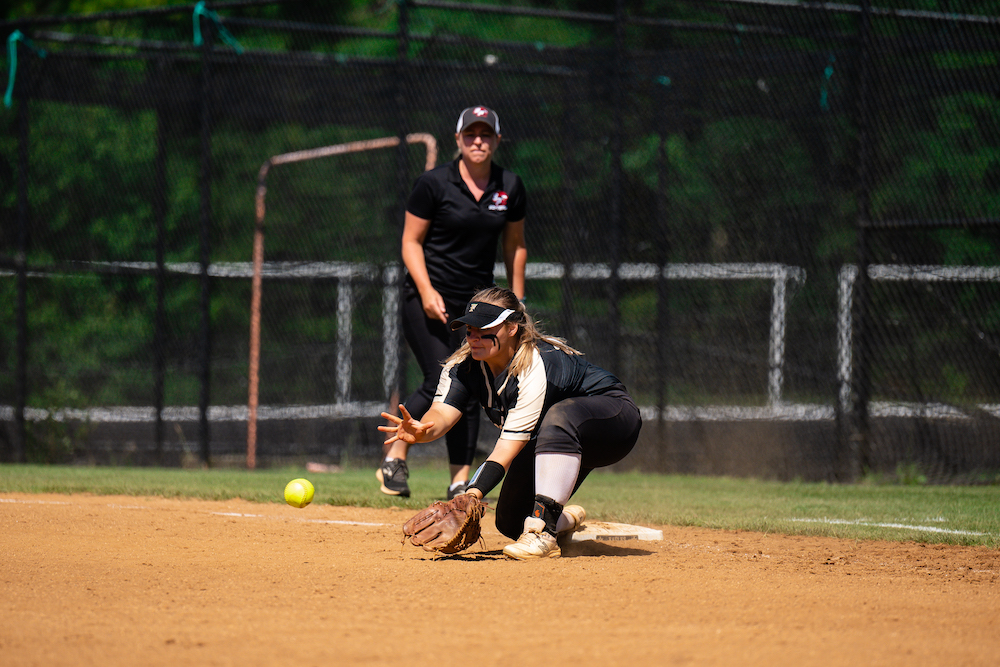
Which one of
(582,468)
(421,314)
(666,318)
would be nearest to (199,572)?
(582,468)

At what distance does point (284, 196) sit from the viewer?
990cm

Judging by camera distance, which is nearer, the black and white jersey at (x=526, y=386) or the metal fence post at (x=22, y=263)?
the black and white jersey at (x=526, y=386)

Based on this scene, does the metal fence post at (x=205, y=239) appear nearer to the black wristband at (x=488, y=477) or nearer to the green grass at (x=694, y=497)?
the green grass at (x=694, y=497)

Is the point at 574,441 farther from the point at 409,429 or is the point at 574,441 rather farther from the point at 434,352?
the point at 434,352

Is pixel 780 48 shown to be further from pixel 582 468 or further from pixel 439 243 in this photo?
pixel 582 468

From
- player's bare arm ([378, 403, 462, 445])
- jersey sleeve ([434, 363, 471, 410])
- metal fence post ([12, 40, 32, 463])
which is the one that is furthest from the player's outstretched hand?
metal fence post ([12, 40, 32, 463])

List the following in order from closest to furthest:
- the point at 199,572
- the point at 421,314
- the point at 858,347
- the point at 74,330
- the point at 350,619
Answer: the point at 350,619 → the point at 199,572 → the point at 421,314 → the point at 858,347 → the point at 74,330

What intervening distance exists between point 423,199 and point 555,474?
214cm

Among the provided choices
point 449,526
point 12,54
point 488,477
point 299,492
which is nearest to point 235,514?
point 299,492

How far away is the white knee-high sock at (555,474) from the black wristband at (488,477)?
182mm

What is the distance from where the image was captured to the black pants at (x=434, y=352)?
5648 mm

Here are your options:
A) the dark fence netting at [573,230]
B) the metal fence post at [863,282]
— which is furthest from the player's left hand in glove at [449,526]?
the metal fence post at [863,282]

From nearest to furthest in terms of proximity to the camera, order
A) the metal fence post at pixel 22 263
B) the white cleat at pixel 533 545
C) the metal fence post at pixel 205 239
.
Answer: the white cleat at pixel 533 545, the metal fence post at pixel 205 239, the metal fence post at pixel 22 263

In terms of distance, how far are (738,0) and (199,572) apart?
6537mm
